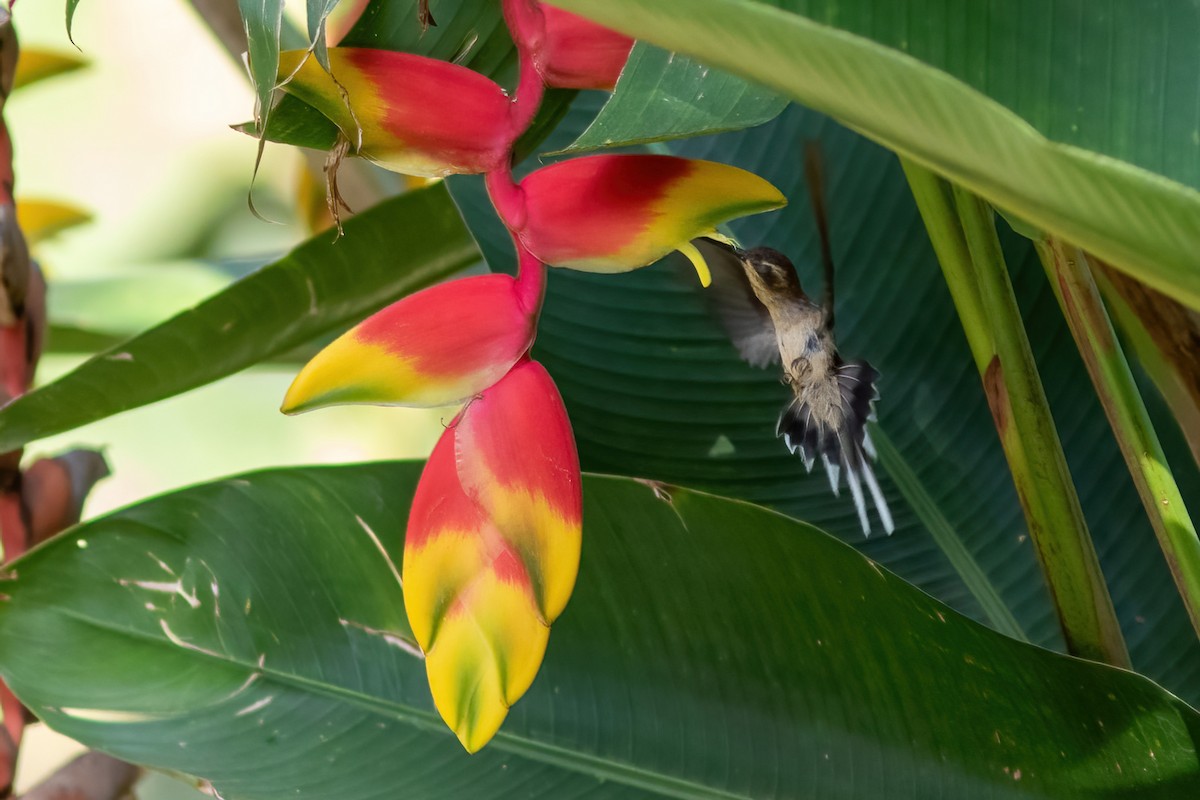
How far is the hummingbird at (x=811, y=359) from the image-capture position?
0.42 meters

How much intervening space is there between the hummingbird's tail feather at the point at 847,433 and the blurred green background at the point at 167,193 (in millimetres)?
826

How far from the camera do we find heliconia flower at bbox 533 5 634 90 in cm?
25

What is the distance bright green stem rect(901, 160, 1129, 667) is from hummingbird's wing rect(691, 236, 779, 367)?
117 mm

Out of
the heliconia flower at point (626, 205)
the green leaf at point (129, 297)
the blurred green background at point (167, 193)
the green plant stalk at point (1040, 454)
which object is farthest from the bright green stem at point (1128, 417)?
the blurred green background at point (167, 193)

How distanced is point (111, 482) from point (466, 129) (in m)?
1.15

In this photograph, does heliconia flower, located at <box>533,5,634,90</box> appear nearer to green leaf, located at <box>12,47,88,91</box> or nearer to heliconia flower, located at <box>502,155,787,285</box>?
heliconia flower, located at <box>502,155,787,285</box>

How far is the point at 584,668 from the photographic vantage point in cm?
40

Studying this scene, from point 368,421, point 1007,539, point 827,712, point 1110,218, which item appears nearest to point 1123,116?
point 1110,218

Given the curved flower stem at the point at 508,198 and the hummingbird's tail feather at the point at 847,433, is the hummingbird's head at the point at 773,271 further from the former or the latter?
the curved flower stem at the point at 508,198

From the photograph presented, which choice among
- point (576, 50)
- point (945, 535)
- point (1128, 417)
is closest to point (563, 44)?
point (576, 50)

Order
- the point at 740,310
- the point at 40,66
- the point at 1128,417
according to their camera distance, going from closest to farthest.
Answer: the point at 1128,417
the point at 740,310
the point at 40,66

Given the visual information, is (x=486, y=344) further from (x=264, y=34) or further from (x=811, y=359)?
(x=811, y=359)

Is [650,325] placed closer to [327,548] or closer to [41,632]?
[327,548]

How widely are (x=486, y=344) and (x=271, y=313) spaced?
0.93 feet
